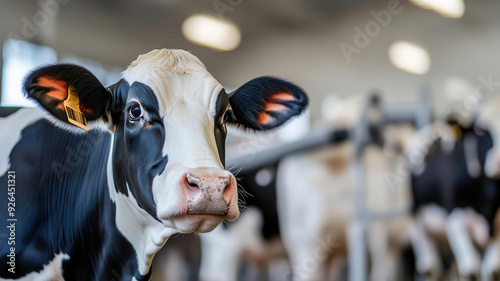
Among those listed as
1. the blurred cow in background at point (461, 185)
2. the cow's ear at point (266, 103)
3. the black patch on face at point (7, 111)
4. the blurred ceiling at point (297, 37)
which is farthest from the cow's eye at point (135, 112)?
the blurred cow in background at point (461, 185)

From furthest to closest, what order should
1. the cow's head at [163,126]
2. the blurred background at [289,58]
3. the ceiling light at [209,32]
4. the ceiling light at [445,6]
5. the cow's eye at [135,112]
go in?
the ceiling light at [445,6] → the ceiling light at [209,32] → the blurred background at [289,58] → the cow's eye at [135,112] → the cow's head at [163,126]

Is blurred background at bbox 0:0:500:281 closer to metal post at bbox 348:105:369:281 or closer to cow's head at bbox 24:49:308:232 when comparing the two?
metal post at bbox 348:105:369:281

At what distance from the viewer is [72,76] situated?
3.32 ft

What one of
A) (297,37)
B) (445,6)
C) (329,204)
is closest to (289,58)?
(297,37)

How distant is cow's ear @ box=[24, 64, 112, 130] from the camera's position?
3.29 feet

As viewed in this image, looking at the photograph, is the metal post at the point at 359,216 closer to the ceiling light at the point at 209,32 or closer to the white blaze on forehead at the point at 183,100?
the ceiling light at the point at 209,32

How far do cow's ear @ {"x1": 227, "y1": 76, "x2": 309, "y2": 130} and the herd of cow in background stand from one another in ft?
4.22

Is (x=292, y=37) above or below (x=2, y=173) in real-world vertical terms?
below

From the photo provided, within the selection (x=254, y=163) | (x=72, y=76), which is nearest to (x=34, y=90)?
(x=72, y=76)

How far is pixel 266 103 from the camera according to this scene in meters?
1.16

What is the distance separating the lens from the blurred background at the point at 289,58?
1851mm

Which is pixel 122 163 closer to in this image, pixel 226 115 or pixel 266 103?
pixel 226 115

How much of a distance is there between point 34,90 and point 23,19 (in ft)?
2.70

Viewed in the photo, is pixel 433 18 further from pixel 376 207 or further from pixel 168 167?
pixel 168 167
